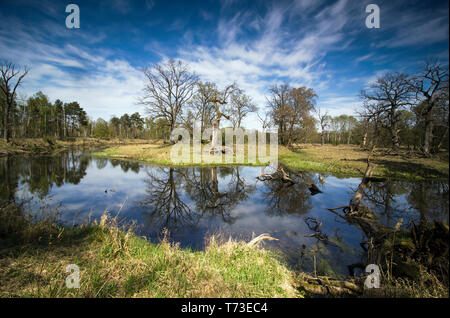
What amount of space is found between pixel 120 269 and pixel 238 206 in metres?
6.66

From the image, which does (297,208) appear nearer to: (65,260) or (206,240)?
(206,240)

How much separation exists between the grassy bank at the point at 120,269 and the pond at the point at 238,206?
1431 millimetres

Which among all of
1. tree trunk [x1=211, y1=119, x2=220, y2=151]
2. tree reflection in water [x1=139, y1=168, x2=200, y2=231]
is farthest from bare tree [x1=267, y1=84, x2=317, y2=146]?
tree reflection in water [x1=139, y1=168, x2=200, y2=231]

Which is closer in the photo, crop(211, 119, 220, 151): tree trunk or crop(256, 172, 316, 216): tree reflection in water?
crop(256, 172, 316, 216): tree reflection in water

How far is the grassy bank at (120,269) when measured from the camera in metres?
3.02

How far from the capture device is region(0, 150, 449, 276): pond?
5918 mm

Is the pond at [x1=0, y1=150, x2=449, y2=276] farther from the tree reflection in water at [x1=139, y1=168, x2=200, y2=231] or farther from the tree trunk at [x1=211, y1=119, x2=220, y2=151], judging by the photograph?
the tree trunk at [x1=211, y1=119, x2=220, y2=151]

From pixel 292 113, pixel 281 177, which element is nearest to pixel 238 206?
pixel 281 177

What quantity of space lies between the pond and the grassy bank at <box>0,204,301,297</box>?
1.43 meters

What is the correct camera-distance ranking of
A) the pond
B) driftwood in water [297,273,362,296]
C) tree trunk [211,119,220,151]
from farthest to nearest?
tree trunk [211,119,220,151] < the pond < driftwood in water [297,273,362,296]

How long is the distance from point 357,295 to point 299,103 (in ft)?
126

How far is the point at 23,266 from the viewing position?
12.2 feet

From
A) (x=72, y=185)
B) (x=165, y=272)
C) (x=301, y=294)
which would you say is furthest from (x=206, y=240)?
(x=72, y=185)

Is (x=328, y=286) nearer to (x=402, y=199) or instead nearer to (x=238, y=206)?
(x=238, y=206)
